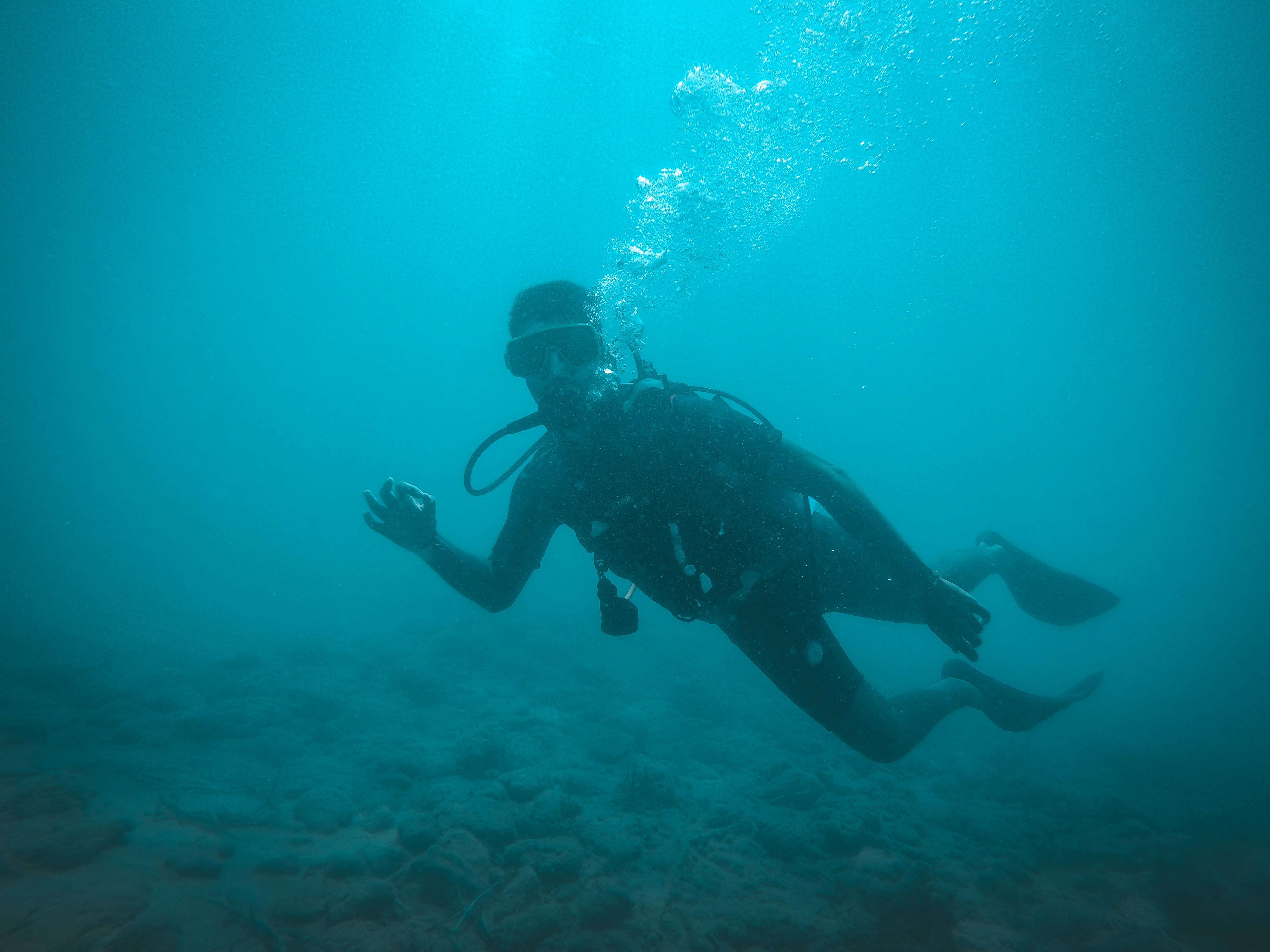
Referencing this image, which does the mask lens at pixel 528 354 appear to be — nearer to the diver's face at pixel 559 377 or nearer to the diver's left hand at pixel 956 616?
the diver's face at pixel 559 377

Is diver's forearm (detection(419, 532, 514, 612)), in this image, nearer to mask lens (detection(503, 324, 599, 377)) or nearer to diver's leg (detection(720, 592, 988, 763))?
mask lens (detection(503, 324, 599, 377))

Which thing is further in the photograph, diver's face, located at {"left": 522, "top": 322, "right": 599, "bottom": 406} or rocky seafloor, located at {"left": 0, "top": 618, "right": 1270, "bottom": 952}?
rocky seafloor, located at {"left": 0, "top": 618, "right": 1270, "bottom": 952}

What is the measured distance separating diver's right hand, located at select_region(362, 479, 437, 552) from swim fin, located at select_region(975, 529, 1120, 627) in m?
4.22

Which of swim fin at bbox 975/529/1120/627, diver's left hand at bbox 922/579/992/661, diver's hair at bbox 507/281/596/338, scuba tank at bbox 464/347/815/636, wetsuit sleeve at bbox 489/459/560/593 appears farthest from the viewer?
swim fin at bbox 975/529/1120/627

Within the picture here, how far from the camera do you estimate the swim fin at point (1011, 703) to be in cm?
363

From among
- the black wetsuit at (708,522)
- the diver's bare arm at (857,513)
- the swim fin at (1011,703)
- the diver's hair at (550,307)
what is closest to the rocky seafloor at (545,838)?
the swim fin at (1011,703)

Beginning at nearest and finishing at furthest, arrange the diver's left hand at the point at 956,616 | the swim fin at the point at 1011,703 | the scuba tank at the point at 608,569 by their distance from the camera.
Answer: the diver's left hand at the point at 956,616 < the scuba tank at the point at 608,569 < the swim fin at the point at 1011,703

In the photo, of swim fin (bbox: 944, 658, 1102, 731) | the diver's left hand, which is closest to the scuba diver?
the diver's left hand

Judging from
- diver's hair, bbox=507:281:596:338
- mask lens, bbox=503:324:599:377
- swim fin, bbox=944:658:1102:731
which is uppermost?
diver's hair, bbox=507:281:596:338

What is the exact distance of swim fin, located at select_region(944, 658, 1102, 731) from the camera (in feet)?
11.9

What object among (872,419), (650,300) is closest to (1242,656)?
(650,300)

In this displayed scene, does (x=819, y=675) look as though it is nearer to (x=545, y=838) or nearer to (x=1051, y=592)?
(x=1051, y=592)

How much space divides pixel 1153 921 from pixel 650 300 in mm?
9926

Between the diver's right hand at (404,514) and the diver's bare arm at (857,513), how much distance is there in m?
1.93
